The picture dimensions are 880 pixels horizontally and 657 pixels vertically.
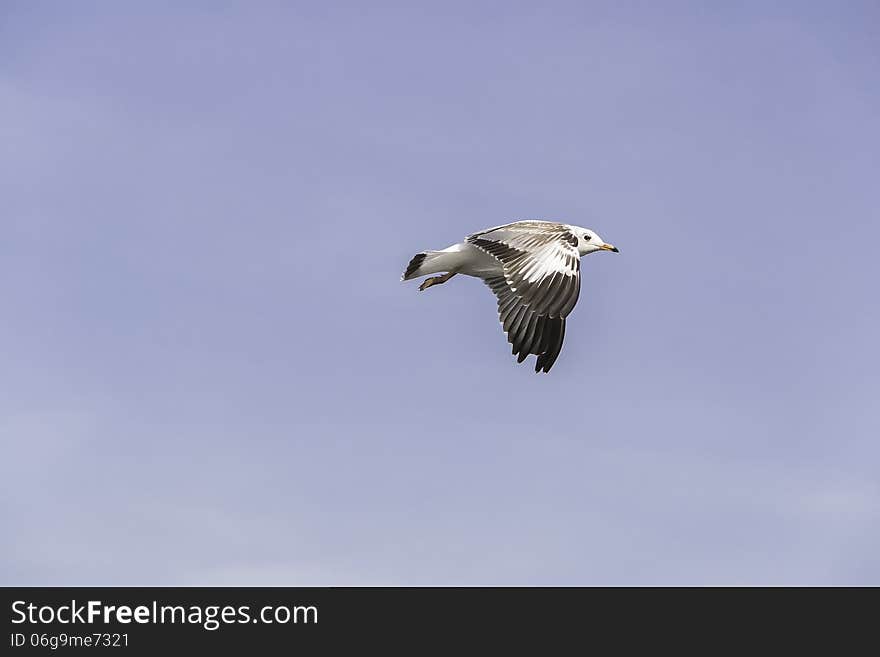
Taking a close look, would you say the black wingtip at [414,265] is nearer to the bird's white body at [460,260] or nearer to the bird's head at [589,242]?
the bird's white body at [460,260]

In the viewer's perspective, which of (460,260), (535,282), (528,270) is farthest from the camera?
(460,260)

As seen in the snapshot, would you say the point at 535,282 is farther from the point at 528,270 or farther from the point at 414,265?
the point at 414,265

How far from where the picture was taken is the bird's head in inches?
1444

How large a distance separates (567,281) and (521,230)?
11.6ft

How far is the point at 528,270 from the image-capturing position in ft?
104

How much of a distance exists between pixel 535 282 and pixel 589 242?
20.4 feet

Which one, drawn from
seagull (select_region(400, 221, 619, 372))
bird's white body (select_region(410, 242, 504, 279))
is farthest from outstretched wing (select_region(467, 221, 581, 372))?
bird's white body (select_region(410, 242, 504, 279))

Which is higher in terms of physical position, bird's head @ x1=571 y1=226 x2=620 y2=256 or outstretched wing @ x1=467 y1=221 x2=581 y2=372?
bird's head @ x1=571 y1=226 x2=620 y2=256

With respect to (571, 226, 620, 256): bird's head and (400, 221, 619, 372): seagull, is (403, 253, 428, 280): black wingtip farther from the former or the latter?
(571, 226, 620, 256): bird's head

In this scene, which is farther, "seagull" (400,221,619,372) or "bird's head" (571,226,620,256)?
"bird's head" (571,226,620,256)

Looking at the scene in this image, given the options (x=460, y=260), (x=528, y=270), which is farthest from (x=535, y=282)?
(x=460, y=260)
